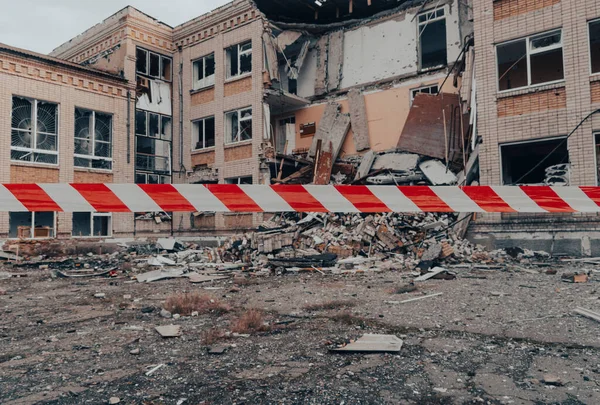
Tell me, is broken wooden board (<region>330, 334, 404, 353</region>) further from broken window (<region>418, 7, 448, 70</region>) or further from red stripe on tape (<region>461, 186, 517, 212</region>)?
broken window (<region>418, 7, 448, 70</region>)

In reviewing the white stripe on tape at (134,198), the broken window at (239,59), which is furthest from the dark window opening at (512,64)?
the white stripe on tape at (134,198)

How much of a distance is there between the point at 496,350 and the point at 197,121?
63.2 feet

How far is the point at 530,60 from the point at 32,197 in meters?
13.6

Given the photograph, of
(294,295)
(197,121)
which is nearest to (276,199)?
(294,295)

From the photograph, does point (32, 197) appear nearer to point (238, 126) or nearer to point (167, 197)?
point (167, 197)

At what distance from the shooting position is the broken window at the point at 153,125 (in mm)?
20016

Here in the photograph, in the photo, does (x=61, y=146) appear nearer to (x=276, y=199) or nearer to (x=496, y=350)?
(x=276, y=199)

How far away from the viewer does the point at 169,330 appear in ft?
13.7

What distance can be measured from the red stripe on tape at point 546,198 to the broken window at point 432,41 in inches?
542

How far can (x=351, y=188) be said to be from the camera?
4.71m

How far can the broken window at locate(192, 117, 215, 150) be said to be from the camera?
Answer: 20.6 m

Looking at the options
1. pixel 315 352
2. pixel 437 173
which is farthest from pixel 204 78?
pixel 315 352

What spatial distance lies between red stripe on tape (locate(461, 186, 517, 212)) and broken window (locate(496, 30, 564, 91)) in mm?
8728

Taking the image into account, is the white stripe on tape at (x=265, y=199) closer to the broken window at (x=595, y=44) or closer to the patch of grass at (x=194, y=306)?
the patch of grass at (x=194, y=306)
